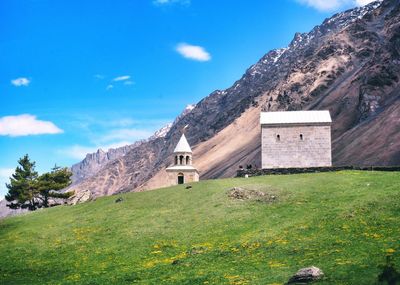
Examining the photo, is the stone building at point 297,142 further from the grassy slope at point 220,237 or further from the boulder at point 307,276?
the boulder at point 307,276

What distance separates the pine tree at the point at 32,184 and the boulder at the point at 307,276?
2047 inches

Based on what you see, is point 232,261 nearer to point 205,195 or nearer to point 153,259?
point 153,259

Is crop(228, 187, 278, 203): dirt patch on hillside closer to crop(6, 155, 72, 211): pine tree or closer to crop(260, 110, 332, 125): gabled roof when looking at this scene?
crop(260, 110, 332, 125): gabled roof

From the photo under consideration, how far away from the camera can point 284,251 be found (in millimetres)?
23594

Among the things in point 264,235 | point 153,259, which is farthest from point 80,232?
point 264,235

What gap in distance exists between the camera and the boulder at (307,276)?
17344 mm

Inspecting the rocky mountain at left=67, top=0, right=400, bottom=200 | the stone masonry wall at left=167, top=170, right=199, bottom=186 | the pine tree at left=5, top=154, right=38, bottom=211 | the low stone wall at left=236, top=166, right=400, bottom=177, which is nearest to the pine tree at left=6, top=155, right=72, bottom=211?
the pine tree at left=5, top=154, right=38, bottom=211

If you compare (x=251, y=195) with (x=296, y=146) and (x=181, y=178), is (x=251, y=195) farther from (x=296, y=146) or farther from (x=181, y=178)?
(x=181, y=178)

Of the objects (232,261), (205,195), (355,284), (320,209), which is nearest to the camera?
(355,284)

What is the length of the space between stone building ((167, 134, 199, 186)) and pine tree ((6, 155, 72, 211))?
14.9 metres

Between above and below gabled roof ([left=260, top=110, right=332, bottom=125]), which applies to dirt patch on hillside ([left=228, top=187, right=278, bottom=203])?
below

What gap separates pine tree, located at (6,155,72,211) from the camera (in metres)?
64.2

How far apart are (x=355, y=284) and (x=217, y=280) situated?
19.4ft

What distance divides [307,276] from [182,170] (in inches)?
1778
